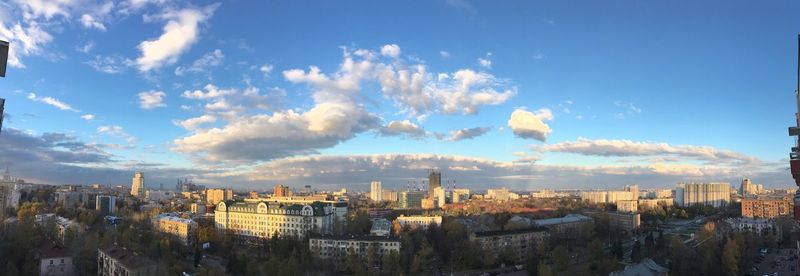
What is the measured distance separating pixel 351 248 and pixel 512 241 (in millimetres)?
7875

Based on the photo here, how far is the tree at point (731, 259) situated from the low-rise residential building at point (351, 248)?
1100 centimetres

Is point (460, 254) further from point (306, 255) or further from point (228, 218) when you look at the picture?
point (228, 218)

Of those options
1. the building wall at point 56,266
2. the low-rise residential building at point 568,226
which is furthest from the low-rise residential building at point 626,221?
the building wall at point 56,266

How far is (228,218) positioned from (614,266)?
2083cm

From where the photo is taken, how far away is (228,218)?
3244cm

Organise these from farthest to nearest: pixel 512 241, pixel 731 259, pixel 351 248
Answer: pixel 512 241 < pixel 351 248 < pixel 731 259

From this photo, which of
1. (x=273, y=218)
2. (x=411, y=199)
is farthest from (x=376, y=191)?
(x=273, y=218)

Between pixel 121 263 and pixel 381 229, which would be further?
pixel 381 229

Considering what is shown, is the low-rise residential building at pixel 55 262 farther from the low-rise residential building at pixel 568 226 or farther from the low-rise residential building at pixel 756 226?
the low-rise residential building at pixel 756 226

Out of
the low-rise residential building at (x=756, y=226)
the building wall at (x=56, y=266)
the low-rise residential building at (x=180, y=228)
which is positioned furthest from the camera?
the low-rise residential building at (x=756, y=226)

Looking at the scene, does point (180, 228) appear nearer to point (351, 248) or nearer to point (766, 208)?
point (351, 248)

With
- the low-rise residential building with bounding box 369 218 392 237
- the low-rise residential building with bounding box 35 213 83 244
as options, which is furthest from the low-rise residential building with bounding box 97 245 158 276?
the low-rise residential building with bounding box 369 218 392 237

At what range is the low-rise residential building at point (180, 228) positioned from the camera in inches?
1110

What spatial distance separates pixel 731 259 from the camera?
798 inches
